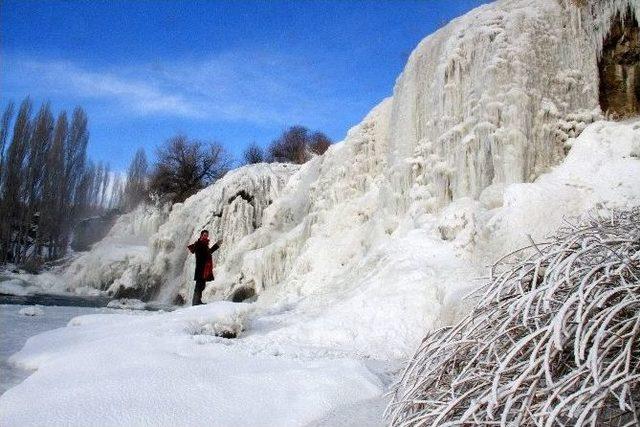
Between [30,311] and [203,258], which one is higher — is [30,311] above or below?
below

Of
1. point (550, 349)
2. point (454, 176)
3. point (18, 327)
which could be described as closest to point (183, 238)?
point (18, 327)

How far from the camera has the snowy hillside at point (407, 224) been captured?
3465 millimetres

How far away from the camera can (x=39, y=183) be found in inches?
1171

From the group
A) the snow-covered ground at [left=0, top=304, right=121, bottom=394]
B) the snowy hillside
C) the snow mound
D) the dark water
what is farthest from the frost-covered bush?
the dark water

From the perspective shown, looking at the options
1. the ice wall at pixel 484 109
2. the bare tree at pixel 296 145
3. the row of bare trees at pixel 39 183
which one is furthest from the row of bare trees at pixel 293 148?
the ice wall at pixel 484 109

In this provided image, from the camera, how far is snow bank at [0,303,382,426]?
2.75 metres

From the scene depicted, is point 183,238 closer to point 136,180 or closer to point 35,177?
point 35,177

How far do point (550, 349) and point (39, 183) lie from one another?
32943 millimetres

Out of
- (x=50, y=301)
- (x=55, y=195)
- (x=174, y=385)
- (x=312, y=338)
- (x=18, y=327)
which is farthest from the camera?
(x=55, y=195)

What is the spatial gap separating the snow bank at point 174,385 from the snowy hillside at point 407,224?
0.06 ft

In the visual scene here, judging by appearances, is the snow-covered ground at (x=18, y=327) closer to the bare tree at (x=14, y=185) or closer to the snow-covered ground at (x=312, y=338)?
the snow-covered ground at (x=312, y=338)

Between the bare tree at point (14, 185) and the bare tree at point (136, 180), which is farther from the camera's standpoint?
the bare tree at point (136, 180)

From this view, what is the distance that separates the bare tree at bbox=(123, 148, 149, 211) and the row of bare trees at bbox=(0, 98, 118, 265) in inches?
147

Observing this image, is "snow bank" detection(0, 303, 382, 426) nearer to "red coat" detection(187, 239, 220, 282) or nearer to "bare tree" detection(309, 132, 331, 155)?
"red coat" detection(187, 239, 220, 282)
